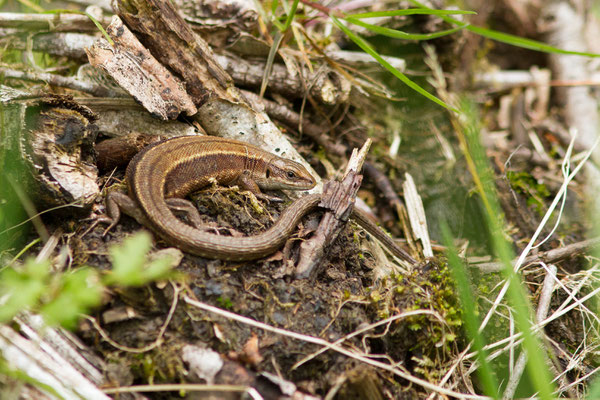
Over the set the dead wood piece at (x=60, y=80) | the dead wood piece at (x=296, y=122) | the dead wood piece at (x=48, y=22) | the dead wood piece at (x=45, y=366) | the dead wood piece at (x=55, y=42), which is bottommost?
the dead wood piece at (x=45, y=366)

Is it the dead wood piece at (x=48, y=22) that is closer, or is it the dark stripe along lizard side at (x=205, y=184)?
the dark stripe along lizard side at (x=205, y=184)

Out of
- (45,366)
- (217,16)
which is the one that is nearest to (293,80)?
(217,16)

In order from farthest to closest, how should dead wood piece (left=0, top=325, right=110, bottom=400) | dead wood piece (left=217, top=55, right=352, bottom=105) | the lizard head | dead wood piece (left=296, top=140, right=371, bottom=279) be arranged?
dead wood piece (left=217, top=55, right=352, bottom=105) < the lizard head < dead wood piece (left=296, top=140, right=371, bottom=279) < dead wood piece (left=0, top=325, right=110, bottom=400)

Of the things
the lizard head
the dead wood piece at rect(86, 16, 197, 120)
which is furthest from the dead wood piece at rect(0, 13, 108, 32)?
the lizard head

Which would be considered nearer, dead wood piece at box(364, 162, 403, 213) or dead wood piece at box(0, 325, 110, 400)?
dead wood piece at box(0, 325, 110, 400)

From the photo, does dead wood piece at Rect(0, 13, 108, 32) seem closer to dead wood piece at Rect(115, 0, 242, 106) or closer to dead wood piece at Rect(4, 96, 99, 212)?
dead wood piece at Rect(115, 0, 242, 106)

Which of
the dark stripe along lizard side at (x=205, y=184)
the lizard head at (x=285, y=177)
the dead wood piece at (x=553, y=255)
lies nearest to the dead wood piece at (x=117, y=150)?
the dark stripe along lizard side at (x=205, y=184)

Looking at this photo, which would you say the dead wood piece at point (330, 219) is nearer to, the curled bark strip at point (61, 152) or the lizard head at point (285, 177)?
the lizard head at point (285, 177)
